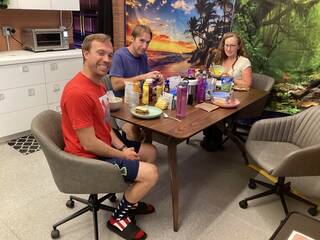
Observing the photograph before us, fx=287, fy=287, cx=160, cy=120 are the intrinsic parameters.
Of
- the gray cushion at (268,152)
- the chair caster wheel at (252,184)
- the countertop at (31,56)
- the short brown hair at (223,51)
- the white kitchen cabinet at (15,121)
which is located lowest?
the chair caster wheel at (252,184)

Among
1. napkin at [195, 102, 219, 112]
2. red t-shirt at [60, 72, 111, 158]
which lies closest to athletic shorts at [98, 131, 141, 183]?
red t-shirt at [60, 72, 111, 158]

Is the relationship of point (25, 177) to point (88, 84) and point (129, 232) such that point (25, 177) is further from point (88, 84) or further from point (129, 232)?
point (88, 84)

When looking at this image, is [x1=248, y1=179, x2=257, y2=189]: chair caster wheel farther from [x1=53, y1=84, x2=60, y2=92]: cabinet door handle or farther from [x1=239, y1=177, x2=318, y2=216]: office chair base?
[x1=53, y1=84, x2=60, y2=92]: cabinet door handle

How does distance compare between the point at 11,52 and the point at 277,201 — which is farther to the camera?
the point at 11,52

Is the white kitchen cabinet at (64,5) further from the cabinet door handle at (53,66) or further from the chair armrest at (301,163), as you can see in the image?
the chair armrest at (301,163)

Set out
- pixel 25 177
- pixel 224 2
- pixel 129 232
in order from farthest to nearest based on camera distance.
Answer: pixel 224 2, pixel 25 177, pixel 129 232

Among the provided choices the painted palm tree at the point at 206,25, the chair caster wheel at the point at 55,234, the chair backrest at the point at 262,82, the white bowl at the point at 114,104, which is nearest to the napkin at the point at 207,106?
the white bowl at the point at 114,104

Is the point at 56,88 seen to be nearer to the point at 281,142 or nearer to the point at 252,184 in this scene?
the point at 252,184

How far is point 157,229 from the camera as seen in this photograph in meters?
1.90

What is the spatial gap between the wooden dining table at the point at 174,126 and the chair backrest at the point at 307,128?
1.60ft

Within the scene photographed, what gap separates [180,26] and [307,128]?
1998 millimetres

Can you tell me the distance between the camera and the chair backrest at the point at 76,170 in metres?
1.47

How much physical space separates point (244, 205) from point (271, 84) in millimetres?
1304

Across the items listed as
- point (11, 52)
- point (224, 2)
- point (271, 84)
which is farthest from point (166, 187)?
point (11, 52)
